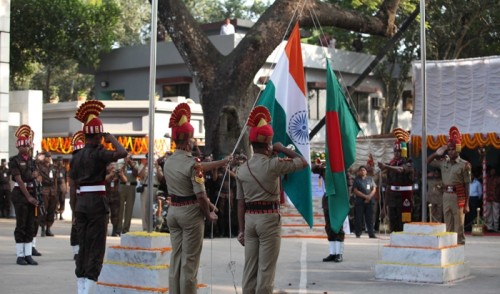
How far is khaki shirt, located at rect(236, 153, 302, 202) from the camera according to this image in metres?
9.27

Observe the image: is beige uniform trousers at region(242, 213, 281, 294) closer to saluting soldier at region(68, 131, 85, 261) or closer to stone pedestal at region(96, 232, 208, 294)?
stone pedestal at region(96, 232, 208, 294)

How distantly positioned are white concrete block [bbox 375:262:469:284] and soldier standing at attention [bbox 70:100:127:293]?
4678 millimetres

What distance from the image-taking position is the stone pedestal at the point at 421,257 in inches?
496

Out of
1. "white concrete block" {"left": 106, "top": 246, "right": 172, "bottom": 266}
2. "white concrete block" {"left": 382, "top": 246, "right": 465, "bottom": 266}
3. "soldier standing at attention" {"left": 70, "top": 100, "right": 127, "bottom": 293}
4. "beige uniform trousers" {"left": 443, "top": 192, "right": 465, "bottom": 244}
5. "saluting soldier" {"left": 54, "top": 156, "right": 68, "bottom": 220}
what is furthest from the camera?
"saluting soldier" {"left": 54, "top": 156, "right": 68, "bottom": 220}

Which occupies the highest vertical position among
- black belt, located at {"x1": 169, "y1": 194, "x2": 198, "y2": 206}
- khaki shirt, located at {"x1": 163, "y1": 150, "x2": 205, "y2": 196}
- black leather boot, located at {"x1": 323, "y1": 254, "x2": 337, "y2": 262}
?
khaki shirt, located at {"x1": 163, "y1": 150, "x2": 205, "y2": 196}

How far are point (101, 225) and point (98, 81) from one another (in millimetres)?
34836

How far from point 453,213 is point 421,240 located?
3392mm

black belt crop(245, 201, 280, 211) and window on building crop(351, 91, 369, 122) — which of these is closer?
black belt crop(245, 201, 280, 211)

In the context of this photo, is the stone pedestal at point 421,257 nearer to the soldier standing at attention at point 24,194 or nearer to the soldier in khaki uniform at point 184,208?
the soldier in khaki uniform at point 184,208

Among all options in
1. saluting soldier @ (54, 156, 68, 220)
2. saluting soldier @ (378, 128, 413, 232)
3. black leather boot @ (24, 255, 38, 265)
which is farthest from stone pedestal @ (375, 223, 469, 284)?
saluting soldier @ (54, 156, 68, 220)

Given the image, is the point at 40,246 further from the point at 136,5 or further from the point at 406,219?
the point at 136,5

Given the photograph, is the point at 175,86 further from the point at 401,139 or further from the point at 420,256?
the point at 420,256

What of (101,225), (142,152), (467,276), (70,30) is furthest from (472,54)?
(101,225)

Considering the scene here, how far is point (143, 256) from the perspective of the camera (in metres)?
10.1
